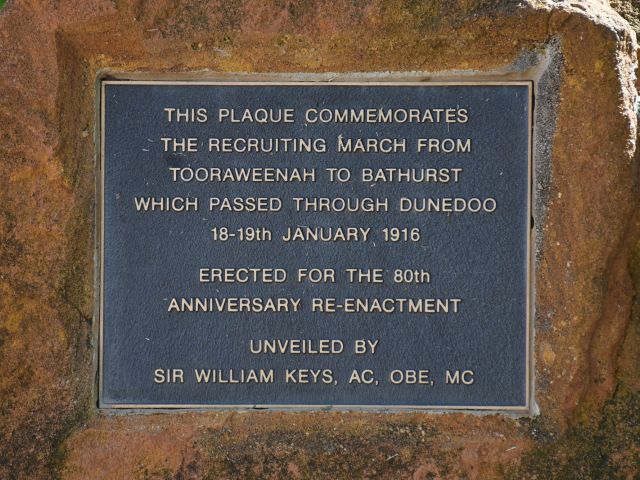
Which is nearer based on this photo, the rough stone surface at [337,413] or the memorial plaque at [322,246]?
the rough stone surface at [337,413]

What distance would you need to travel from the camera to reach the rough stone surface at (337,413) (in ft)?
9.76

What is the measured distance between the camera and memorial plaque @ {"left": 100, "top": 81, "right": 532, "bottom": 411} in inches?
122

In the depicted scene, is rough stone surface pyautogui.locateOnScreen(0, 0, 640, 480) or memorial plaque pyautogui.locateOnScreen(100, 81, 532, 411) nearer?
rough stone surface pyautogui.locateOnScreen(0, 0, 640, 480)

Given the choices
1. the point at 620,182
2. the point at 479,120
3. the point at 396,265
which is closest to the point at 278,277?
the point at 396,265

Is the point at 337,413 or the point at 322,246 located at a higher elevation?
the point at 322,246

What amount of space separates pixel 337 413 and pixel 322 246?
Answer: 0.76 metres

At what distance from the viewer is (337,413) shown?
3.09 meters

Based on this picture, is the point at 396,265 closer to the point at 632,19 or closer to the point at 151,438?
the point at 151,438

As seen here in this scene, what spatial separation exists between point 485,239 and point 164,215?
4.82 feet

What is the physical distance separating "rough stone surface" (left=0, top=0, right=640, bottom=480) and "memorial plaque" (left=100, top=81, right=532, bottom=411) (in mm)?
123

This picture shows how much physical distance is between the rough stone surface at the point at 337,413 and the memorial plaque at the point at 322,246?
123 millimetres

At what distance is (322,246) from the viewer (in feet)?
10.2

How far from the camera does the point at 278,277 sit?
10.2ft

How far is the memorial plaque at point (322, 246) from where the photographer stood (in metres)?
3.09
